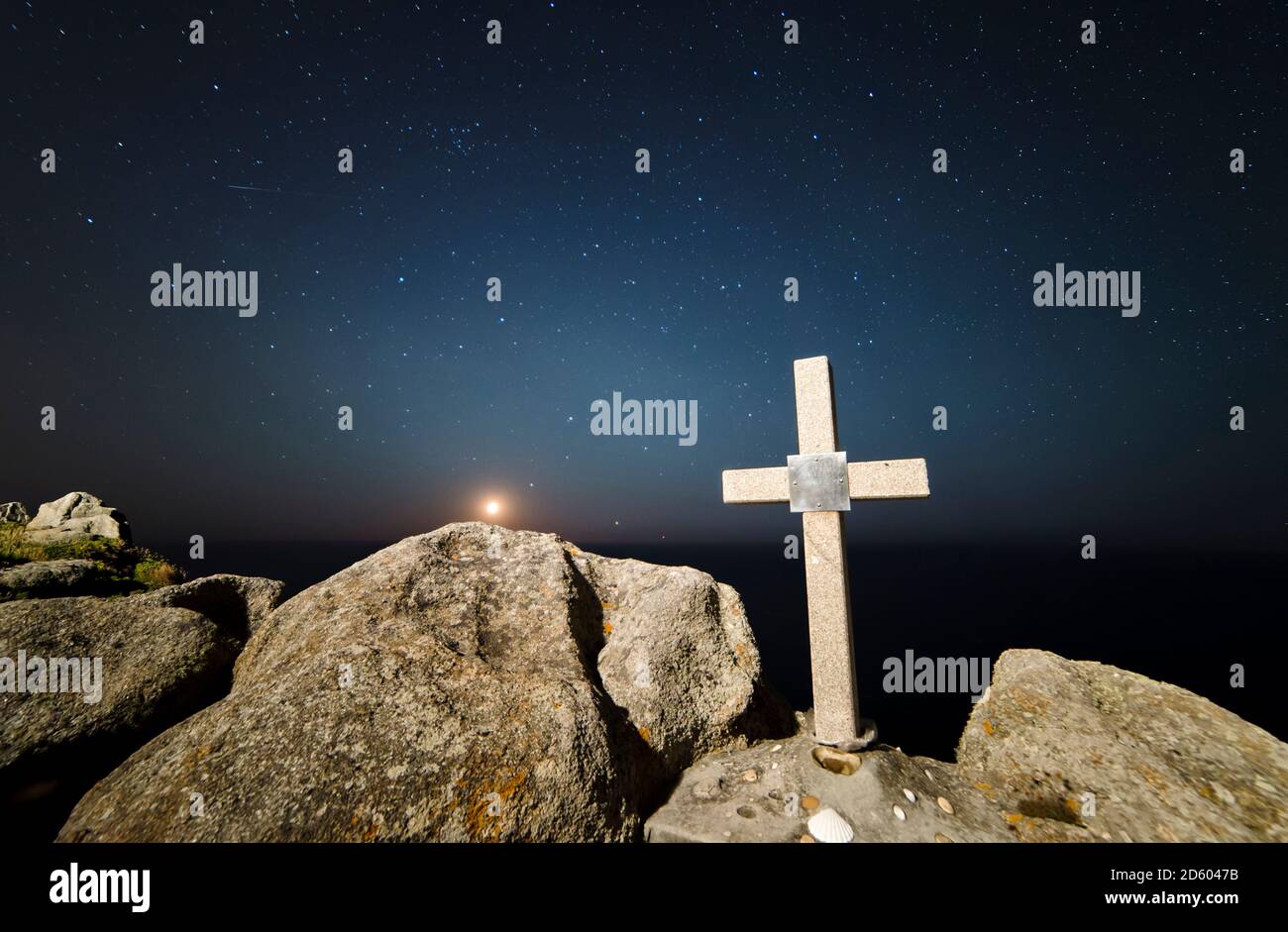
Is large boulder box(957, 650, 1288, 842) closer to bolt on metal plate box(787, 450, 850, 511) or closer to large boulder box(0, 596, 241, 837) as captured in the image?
bolt on metal plate box(787, 450, 850, 511)

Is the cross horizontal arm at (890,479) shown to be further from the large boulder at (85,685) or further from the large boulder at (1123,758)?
the large boulder at (85,685)

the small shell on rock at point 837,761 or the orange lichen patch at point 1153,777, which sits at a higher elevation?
the orange lichen patch at point 1153,777

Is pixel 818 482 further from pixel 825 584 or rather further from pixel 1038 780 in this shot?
pixel 1038 780

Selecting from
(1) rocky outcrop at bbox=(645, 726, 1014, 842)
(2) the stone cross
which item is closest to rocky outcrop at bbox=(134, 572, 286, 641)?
(1) rocky outcrop at bbox=(645, 726, 1014, 842)

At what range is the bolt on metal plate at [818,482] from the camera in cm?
611

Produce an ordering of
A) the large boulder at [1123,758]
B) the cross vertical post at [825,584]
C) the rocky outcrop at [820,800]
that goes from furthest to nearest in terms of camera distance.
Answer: the cross vertical post at [825,584]
the rocky outcrop at [820,800]
the large boulder at [1123,758]

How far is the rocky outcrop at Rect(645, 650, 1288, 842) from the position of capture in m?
4.19

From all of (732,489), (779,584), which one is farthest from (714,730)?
(779,584)

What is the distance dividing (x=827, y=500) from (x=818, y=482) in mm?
258

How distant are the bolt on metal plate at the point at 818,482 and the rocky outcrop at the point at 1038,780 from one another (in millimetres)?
2909

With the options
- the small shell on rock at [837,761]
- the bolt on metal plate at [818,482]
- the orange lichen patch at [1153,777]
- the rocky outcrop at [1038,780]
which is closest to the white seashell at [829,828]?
the rocky outcrop at [1038,780]

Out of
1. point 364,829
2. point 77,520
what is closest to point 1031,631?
point 364,829

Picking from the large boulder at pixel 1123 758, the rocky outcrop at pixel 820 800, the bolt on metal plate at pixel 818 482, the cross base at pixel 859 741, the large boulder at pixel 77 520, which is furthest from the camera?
the large boulder at pixel 77 520

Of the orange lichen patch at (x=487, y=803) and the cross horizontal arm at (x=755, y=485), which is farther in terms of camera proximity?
the cross horizontal arm at (x=755, y=485)
